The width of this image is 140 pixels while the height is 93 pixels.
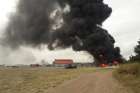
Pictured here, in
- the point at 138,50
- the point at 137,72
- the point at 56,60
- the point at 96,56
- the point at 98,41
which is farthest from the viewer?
the point at 56,60

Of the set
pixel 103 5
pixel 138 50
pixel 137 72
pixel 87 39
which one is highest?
pixel 103 5

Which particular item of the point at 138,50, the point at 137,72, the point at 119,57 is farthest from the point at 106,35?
the point at 137,72

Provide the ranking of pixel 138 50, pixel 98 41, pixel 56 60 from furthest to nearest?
pixel 56 60
pixel 98 41
pixel 138 50

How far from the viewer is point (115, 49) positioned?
89.6 m

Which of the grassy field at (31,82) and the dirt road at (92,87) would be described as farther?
the grassy field at (31,82)

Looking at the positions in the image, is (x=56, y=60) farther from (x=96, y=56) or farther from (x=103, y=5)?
(x=103, y=5)

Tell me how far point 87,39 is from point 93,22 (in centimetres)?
512

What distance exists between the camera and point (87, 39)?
280 feet

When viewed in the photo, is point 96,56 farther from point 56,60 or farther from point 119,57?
point 56,60

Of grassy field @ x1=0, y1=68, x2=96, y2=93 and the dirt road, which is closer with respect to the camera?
the dirt road

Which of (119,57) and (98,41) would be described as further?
(119,57)

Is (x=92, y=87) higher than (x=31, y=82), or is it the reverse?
(x=31, y=82)

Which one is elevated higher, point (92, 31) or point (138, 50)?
point (92, 31)

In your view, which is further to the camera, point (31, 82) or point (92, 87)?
point (31, 82)
